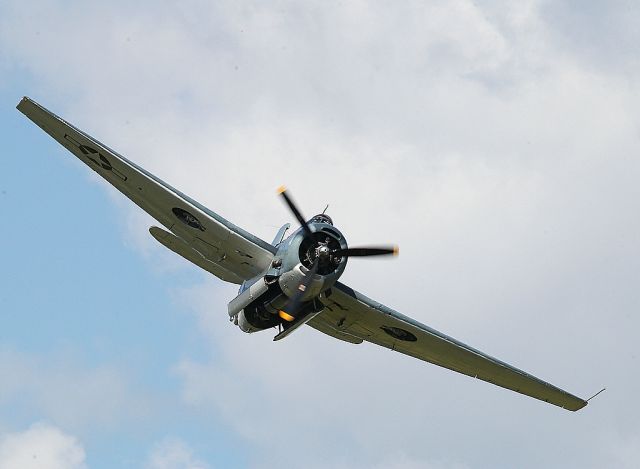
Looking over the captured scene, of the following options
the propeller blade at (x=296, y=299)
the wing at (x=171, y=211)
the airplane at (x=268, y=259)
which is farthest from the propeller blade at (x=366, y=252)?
the wing at (x=171, y=211)

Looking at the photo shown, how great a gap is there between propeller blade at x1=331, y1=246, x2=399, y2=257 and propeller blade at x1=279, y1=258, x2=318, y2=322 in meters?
0.78

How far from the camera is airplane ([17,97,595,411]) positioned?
110 ft

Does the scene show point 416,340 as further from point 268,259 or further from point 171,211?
point 171,211

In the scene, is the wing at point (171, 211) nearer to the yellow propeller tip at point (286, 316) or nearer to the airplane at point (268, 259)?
the airplane at point (268, 259)

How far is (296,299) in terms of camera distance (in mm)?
33938

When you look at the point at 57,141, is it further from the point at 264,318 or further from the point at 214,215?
the point at 264,318

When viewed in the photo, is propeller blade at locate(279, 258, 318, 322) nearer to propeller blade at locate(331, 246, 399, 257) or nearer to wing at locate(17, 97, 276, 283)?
propeller blade at locate(331, 246, 399, 257)

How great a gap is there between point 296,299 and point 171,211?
5.24m

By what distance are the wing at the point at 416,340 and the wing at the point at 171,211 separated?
3.08m

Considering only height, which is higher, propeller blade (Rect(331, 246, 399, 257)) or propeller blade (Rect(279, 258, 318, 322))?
propeller blade (Rect(331, 246, 399, 257))

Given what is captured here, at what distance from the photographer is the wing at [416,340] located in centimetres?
3750

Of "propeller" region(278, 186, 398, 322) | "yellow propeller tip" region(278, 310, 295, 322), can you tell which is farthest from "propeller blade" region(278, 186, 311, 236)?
"yellow propeller tip" region(278, 310, 295, 322)

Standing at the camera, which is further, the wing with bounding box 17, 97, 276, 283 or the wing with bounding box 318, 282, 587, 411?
the wing with bounding box 318, 282, 587, 411

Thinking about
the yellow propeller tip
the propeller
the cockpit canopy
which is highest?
the cockpit canopy
